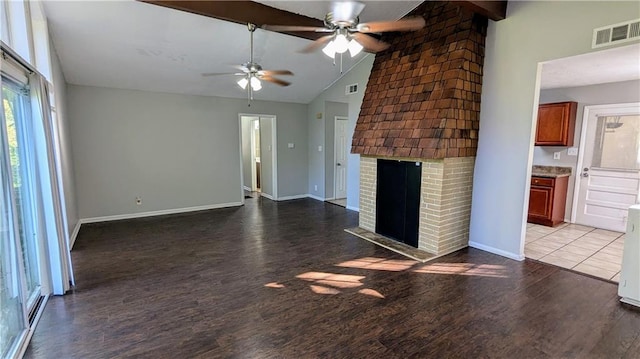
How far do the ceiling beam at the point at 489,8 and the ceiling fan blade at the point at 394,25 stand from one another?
0.74m

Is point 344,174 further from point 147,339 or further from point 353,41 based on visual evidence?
point 147,339

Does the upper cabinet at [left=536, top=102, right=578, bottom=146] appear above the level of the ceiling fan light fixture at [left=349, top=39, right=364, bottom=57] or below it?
below

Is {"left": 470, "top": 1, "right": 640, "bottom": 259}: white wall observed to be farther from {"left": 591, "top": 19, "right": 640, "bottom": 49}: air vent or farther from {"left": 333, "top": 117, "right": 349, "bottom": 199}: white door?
{"left": 333, "top": 117, "right": 349, "bottom": 199}: white door

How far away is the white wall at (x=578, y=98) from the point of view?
436 centimetres

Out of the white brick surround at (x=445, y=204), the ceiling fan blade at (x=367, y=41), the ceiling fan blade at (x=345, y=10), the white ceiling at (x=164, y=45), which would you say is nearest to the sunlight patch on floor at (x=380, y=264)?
the white brick surround at (x=445, y=204)

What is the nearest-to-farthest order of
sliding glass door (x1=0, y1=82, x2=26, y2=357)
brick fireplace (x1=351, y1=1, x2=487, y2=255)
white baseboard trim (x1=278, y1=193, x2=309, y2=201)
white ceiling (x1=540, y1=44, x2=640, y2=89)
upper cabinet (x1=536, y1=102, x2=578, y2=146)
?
sliding glass door (x1=0, y1=82, x2=26, y2=357)
white ceiling (x1=540, y1=44, x2=640, y2=89)
brick fireplace (x1=351, y1=1, x2=487, y2=255)
upper cabinet (x1=536, y1=102, x2=578, y2=146)
white baseboard trim (x1=278, y1=193, x2=309, y2=201)

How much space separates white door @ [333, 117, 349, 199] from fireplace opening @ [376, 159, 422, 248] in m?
2.70

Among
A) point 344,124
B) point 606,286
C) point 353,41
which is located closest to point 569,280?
point 606,286

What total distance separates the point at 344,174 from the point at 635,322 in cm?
545

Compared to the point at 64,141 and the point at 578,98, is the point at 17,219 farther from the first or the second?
→ the point at 578,98

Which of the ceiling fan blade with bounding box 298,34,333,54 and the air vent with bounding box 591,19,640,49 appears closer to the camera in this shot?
the air vent with bounding box 591,19,640,49

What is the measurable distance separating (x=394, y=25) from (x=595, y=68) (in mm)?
2699

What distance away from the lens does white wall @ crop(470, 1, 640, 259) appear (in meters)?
3.02

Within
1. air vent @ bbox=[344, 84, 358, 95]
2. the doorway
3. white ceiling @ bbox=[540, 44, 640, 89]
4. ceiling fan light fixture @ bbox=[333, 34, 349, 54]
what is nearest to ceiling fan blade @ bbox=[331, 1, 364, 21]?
ceiling fan light fixture @ bbox=[333, 34, 349, 54]
